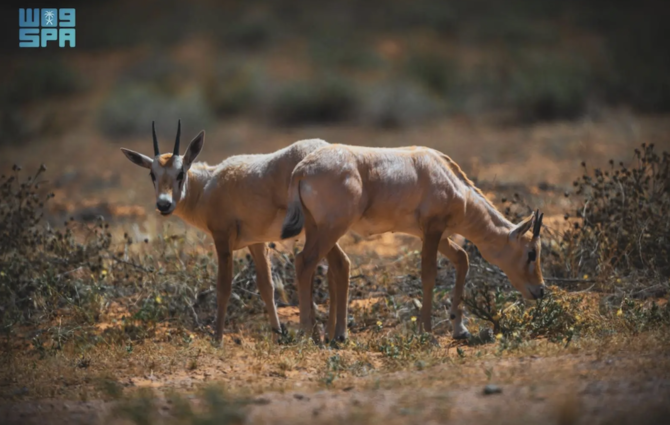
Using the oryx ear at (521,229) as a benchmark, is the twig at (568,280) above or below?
below

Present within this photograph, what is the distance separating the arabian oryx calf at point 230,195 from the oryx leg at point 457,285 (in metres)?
1.17

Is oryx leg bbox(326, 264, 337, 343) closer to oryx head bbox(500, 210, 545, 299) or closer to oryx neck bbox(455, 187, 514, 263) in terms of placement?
oryx neck bbox(455, 187, 514, 263)

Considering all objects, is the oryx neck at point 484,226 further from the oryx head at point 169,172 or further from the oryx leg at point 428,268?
the oryx head at point 169,172

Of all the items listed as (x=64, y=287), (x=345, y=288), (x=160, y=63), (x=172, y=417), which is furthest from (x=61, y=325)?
(x=160, y=63)

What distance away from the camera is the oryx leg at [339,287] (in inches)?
351

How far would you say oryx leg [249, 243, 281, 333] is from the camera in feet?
31.3

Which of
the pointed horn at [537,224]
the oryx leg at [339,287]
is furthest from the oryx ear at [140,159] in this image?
the pointed horn at [537,224]

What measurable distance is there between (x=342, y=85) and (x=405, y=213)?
1968 centimetres

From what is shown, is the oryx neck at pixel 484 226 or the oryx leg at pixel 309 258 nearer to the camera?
the oryx leg at pixel 309 258

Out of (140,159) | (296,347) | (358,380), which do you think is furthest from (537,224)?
(140,159)

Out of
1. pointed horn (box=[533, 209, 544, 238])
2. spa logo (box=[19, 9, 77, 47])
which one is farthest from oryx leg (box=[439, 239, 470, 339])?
spa logo (box=[19, 9, 77, 47])

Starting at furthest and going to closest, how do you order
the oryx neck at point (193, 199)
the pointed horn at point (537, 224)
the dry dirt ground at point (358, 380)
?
the oryx neck at point (193, 199), the pointed horn at point (537, 224), the dry dirt ground at point (358, 380)

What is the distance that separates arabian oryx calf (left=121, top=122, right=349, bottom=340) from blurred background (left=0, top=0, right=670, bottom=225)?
4.05 m

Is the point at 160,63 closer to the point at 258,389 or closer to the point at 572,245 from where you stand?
the point at 572,245
